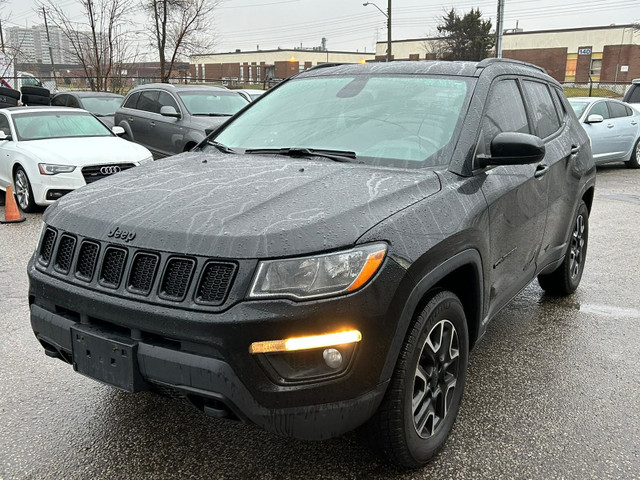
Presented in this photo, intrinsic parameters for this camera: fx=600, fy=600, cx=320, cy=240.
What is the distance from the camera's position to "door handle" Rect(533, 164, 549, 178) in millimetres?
3673

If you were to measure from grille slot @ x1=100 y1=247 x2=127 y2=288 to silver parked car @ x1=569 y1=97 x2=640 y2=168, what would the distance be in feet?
38.6

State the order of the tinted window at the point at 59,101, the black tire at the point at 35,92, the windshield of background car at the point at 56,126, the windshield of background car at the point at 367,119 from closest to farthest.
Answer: the windshield of background car at the point at 367,119
the windshield of background car at the point at 56,126
the tinted window at the point at 59,101
the black tire at the point at 35,92

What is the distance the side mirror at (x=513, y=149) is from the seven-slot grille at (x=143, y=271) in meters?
1.52

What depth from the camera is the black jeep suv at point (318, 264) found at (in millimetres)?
2141

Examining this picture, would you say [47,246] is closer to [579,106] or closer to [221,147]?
[221,147]

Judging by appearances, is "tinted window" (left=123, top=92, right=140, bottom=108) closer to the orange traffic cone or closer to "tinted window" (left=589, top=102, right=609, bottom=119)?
the orange traffic cone

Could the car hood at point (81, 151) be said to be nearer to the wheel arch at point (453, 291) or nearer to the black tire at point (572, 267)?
the black tire at point (572, 267)

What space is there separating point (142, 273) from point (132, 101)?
11105 millimetres

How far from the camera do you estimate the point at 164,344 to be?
223cm

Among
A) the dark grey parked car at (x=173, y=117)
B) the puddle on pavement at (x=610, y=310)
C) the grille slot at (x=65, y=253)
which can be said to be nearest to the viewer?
the grille slot at (x=65, y=253)

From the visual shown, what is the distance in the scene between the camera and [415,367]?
246 cm

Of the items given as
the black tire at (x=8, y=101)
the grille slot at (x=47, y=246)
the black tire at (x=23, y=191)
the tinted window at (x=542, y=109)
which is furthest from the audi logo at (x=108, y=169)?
the black tire at (x=8, y=101)

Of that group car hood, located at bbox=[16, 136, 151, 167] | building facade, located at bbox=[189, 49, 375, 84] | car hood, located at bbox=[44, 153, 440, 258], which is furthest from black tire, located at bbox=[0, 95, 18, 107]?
building facade, located at bbox=[189, 49, 375, 84]

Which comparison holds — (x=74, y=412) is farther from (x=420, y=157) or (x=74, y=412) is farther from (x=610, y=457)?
(x=610, y=457)
